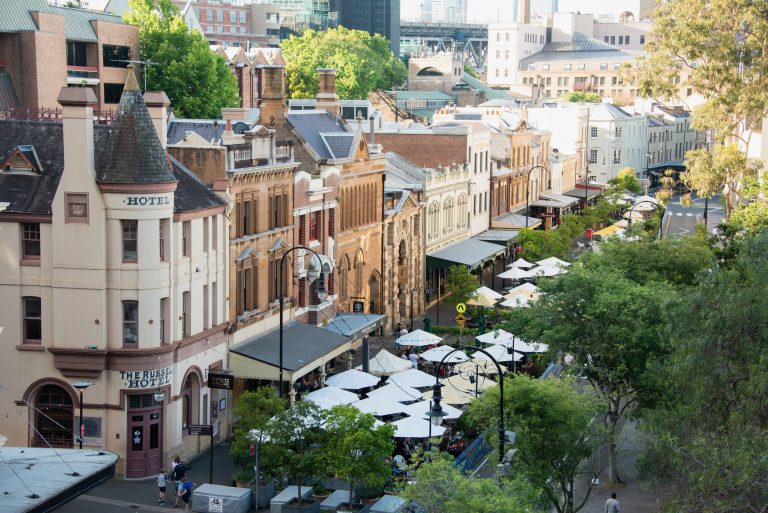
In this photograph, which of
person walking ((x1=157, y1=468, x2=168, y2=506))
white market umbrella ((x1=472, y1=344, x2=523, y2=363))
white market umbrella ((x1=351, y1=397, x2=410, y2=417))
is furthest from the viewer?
white market umbrella ((x1=472, y1=344, x2=523, y2=363))

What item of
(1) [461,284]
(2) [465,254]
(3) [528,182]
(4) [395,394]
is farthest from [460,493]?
(3) [528,182]

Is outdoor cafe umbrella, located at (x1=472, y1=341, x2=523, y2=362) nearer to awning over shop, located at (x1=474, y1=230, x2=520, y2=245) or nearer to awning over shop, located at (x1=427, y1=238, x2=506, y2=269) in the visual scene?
awning over shop, located at (x1=427, y1=238, x2=506, y2=269)

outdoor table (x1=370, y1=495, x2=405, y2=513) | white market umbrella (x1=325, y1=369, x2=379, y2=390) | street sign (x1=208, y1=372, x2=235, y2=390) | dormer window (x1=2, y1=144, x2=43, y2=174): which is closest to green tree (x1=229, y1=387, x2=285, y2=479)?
street sign (x1=208, y1=372, x2=235, y2=390)

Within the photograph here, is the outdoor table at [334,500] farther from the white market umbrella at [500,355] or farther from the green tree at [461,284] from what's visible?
the green tree at [461,284]

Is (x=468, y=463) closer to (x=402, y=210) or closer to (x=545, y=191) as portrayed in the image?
(x=402, y=210)

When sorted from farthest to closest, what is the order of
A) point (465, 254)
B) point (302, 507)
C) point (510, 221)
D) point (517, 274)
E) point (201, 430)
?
point (510, 221)
point (465, 254)
point (517, 274)
point (201, 430)
point (302, 507)

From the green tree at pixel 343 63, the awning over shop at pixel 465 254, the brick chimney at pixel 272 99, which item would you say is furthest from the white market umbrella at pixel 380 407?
the green tree at pixel 343 63

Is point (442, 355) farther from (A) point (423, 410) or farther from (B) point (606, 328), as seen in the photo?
(B) point (606, 328)
